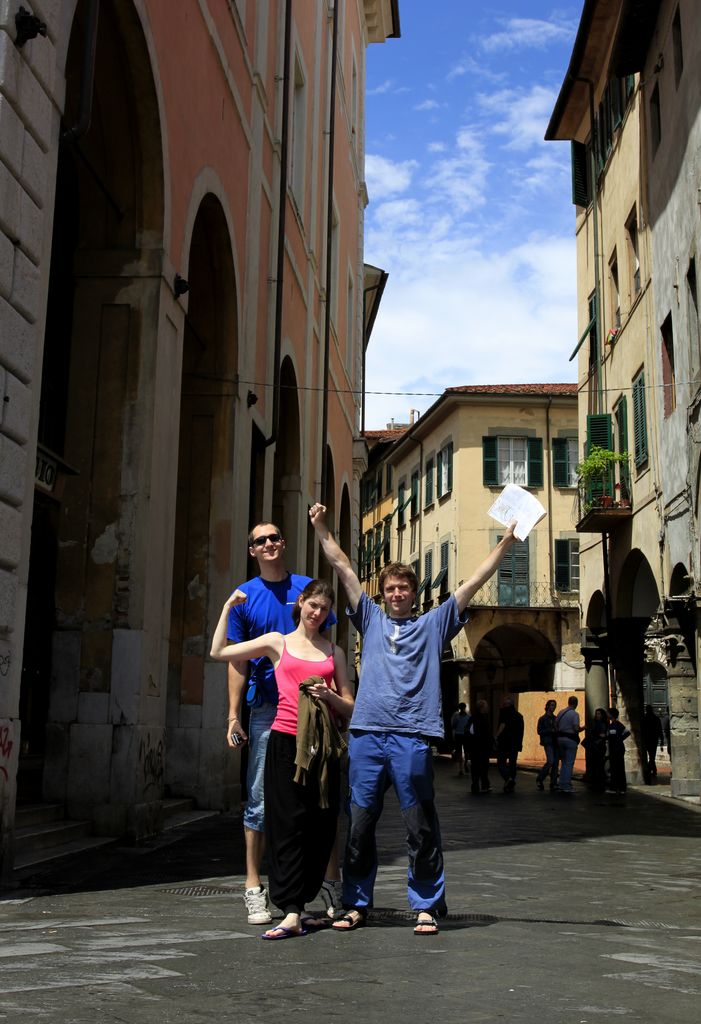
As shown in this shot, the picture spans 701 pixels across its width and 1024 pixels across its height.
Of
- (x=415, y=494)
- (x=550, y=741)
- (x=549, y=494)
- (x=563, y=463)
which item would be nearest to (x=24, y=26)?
(x=550, y=741)

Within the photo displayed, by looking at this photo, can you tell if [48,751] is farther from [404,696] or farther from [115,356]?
[404,696]

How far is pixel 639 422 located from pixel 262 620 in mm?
17297

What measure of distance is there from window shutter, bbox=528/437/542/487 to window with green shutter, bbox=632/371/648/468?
20969mm

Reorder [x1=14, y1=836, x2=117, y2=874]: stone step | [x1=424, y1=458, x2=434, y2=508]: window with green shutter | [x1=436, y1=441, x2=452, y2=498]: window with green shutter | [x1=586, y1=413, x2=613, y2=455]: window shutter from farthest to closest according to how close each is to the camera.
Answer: [x1=424, y1=458, x2=434, y2=508]: window with green shutter
[x1=436, y1=441, x2=452, y2=498]: window with green shutter
[x1=586, y1=413, x2=613, y2=455]: window shutter
[x1=14, y1=836, x2=117, y2=874]: stone step

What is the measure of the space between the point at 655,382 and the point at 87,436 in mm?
12792

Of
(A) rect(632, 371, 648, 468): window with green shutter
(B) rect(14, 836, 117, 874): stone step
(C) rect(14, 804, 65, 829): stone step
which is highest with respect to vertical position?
(A) rect(632, 371, 648, 468): window with green shutter

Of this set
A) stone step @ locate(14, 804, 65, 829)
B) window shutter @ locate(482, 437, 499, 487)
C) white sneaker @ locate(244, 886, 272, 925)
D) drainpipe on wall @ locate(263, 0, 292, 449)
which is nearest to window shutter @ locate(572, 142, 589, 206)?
drainpipe on wall @ locate(263, 0, 292, 449)

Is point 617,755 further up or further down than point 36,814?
further up

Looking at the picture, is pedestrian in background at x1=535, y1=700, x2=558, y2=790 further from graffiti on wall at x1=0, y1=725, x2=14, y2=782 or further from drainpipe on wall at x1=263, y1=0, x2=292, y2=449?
graffiti on wall at x1=0, y1=725, x2=14, y2=782

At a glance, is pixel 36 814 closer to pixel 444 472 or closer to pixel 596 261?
pixel 596 261

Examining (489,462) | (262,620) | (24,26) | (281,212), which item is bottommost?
(262,620)

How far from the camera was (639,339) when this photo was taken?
73.8 feet

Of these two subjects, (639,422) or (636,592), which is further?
(636,592)

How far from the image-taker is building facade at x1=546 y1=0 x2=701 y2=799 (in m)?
18.3
